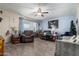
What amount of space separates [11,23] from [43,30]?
680 mm

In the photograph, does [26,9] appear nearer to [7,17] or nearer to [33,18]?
[33,18]

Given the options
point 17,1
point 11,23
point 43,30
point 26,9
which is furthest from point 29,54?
point 17,1

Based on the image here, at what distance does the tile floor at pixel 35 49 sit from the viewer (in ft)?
8.50

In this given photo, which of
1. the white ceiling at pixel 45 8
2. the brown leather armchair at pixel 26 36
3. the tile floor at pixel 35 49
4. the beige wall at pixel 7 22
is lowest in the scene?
the tile floor at pixel 35 49

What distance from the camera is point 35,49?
2.63 meters

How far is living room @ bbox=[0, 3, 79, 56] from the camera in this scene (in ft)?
8.34

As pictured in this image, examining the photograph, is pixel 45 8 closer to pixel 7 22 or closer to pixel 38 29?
pixel 38 29

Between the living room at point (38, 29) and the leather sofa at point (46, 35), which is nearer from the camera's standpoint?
the living room at point (38, 29)

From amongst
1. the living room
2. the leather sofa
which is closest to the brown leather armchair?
the living room

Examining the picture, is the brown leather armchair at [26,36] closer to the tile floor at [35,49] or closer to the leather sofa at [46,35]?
the tile floor at [35,49]

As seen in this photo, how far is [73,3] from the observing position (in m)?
2.56

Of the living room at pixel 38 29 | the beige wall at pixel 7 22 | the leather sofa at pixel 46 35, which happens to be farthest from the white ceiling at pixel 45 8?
the leather sofa at pixel 46 35

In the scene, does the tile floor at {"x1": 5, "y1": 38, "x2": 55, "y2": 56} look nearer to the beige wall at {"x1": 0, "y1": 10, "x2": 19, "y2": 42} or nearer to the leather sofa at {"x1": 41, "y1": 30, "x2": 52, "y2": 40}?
the leather sofa at {"x1": 41, "y1": 30, "x2": 52, "y2": 40}

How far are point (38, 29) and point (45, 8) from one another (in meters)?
0.46
